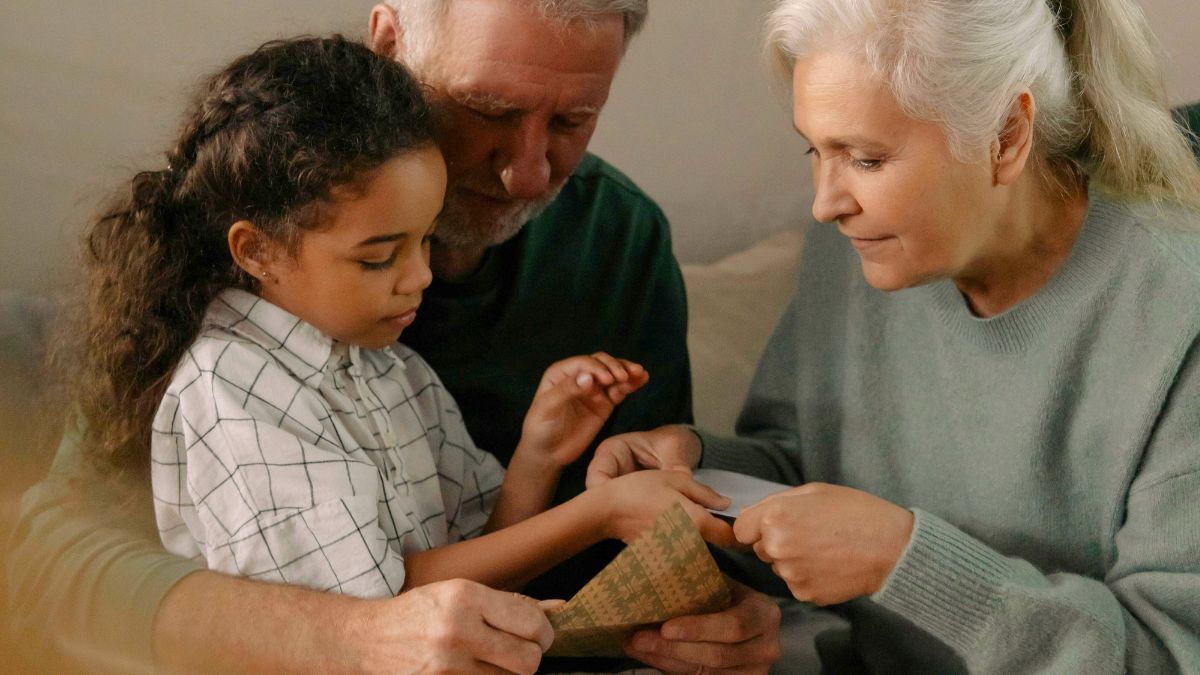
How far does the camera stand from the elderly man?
1.03 m

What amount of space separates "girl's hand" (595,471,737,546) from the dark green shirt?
27 centimetres

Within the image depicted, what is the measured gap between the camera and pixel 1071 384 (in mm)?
1228

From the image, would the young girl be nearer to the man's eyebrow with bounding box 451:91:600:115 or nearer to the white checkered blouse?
the white checkered blouse

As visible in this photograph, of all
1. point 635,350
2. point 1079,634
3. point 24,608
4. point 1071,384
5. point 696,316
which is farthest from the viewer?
point 696,316

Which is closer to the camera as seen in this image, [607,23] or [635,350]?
[607,23]

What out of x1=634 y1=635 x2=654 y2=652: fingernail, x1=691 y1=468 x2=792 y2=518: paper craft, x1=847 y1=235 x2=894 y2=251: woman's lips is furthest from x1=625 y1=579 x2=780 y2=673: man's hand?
x1=847 y1=235 x2=894 y2=251: woman's lips

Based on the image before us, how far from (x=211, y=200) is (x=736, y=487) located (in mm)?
635

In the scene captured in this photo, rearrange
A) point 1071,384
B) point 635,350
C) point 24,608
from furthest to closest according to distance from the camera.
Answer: point 635,350
point 1071,384
point 24,608

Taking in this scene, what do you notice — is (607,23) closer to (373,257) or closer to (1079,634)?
(373,257)

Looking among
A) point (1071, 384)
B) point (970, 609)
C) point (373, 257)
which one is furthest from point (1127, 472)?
point (373, 257)

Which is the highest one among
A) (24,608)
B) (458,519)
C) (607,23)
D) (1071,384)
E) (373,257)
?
(607,23)

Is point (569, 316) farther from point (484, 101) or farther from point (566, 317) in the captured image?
point (484, 101)

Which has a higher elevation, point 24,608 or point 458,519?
point 24,608

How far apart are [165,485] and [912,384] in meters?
0.85
